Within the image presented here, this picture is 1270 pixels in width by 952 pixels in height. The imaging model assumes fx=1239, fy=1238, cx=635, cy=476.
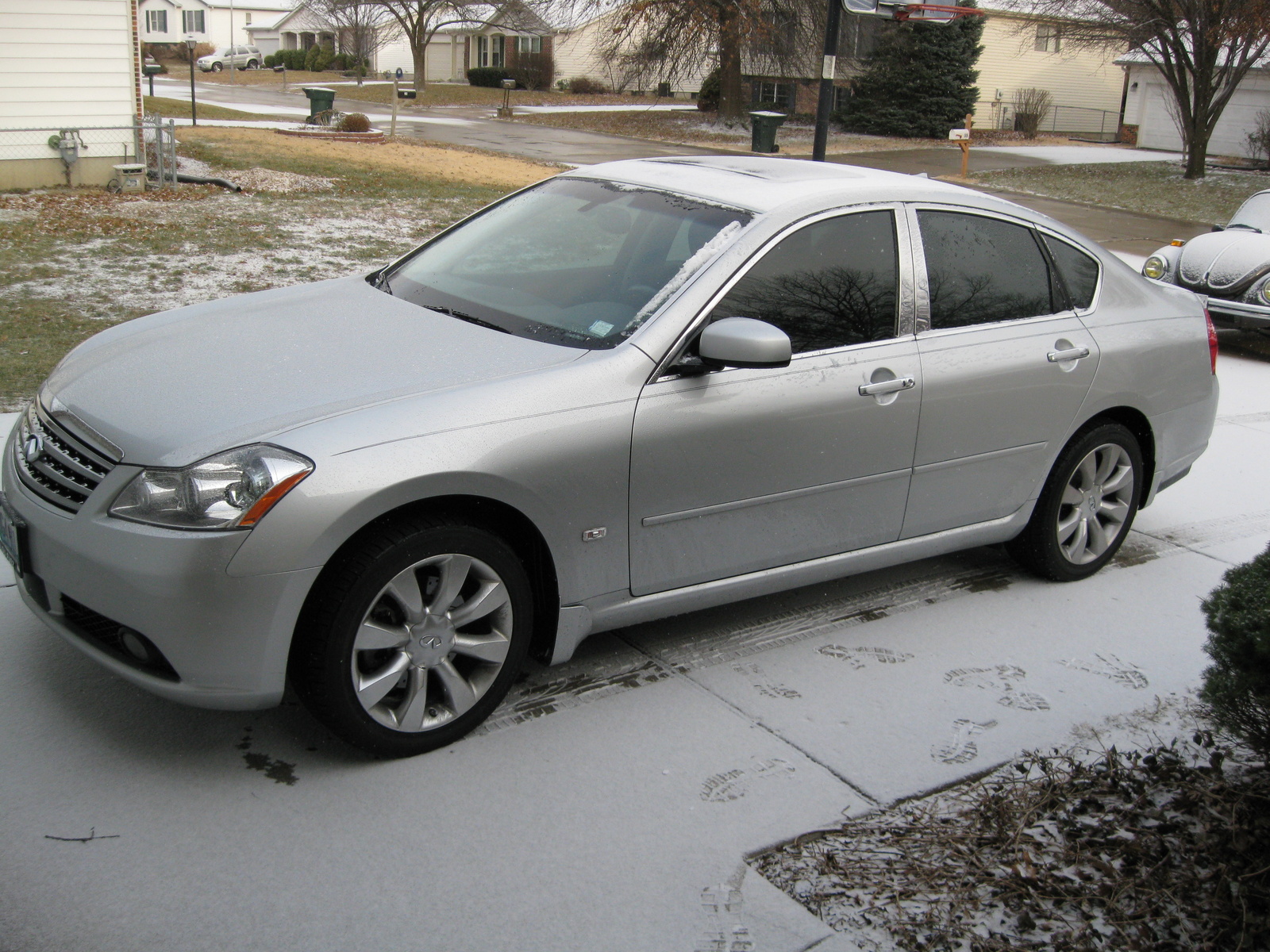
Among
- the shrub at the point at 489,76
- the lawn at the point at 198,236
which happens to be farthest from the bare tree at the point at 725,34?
the lawn at the point at 198,236

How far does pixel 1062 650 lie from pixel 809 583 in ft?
3.40

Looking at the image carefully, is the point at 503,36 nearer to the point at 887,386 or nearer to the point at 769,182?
the point at 769,182

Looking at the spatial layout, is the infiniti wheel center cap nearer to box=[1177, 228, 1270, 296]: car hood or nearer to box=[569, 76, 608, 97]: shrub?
box=[1177, 228, 1270, 296]: car hood

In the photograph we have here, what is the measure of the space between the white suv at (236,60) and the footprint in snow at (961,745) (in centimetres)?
7364

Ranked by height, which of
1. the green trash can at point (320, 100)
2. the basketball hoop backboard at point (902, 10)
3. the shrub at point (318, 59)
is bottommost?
the green trash can at point (320, 100)

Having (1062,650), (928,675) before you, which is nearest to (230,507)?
(928,675)

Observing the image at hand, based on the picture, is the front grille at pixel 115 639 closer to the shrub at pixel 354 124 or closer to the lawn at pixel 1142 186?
the lawn at pixel 1142 186

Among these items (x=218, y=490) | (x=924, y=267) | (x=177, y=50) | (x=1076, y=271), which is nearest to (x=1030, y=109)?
(x=1076, y=271)

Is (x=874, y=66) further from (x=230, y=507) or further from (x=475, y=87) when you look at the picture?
(x=230, y=507)

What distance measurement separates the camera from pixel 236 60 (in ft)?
238

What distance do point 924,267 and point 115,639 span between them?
9.73 feet

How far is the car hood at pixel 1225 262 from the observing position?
10680mm

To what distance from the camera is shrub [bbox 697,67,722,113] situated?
4128 centimetres

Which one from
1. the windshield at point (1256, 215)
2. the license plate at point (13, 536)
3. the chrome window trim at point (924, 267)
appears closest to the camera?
the license plate at point (13, 536)
